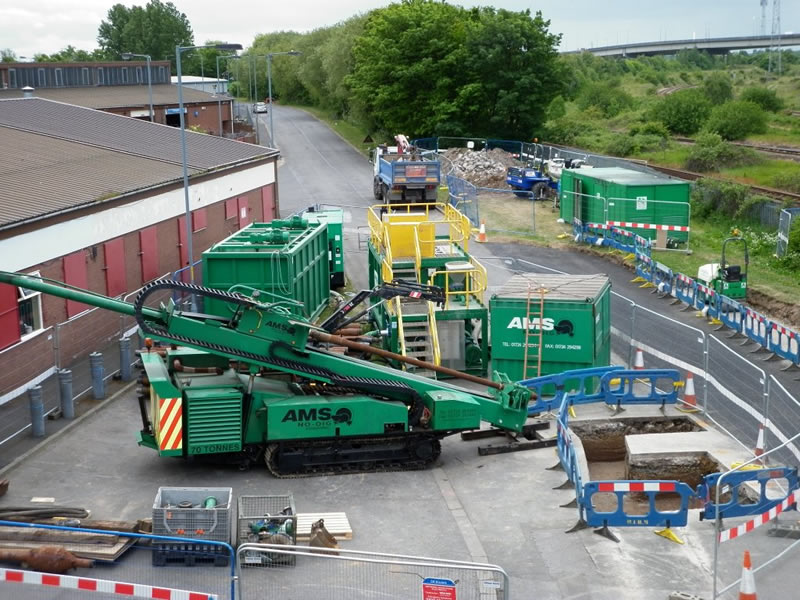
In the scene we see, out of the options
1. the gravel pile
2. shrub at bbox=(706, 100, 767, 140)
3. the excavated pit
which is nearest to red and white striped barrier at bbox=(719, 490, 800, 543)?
the excavated pit

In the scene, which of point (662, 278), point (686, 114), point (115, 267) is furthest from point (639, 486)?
point (686, 114)

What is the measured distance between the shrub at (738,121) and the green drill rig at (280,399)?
51.3 m

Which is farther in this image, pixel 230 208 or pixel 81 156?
pixel 230 208

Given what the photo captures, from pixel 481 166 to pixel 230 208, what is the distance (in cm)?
2199

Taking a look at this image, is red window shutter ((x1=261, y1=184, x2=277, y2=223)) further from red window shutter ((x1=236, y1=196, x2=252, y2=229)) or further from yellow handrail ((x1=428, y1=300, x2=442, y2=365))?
yellow handrail ((x1=428, y1=300, x2=442, y2=365))

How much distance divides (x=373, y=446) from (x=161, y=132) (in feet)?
84.6

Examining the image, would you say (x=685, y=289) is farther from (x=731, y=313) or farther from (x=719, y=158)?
(x=719, y=158)

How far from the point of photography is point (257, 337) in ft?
49.4

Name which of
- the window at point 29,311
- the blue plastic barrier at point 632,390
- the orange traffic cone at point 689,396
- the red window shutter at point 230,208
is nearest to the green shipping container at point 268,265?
the window at point 29,311

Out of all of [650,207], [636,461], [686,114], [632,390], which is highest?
[686,114]

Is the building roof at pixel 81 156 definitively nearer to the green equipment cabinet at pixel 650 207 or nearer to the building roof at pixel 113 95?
the green equipment cabinet at pixel 650 207

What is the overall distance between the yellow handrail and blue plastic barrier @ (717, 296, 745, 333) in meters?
7.50

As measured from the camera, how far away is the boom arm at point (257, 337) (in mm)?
14500

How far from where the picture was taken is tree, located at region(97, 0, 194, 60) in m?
146
